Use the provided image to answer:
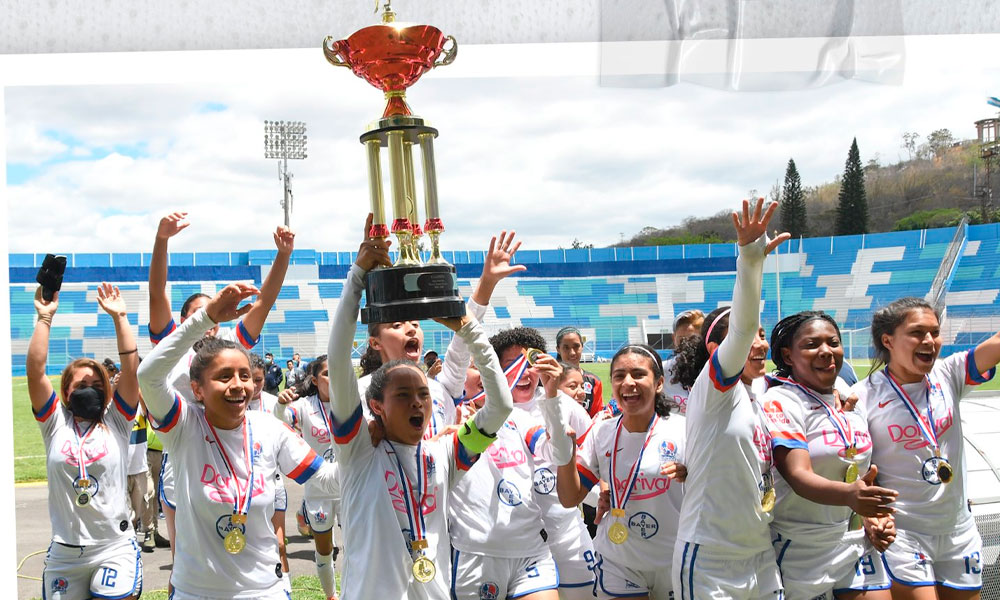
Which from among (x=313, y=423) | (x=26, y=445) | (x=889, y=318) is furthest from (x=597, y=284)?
(x=889, y=318)

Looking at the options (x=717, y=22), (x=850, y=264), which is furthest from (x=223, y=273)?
(x=717, y=22)

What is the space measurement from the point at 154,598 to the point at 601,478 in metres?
3.35

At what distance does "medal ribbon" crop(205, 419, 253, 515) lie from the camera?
327 cm

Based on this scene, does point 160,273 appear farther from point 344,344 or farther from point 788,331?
point 788,331

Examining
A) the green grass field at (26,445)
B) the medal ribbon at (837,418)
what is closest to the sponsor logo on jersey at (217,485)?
the medal ribbon at (837,418)

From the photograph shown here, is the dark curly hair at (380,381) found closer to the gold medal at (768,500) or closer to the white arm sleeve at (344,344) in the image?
the white arm sleeve at (344,344)

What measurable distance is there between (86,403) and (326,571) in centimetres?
176

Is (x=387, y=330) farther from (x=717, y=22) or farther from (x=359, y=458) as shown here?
(x=717, y=22)

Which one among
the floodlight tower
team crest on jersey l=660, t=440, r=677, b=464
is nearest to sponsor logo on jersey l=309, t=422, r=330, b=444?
team crest on jersey l=660, t=440, r=677, b=464

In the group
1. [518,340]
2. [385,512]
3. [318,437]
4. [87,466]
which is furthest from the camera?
[318,437]

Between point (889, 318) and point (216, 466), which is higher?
point (889, 318)

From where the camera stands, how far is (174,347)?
10.0 feet

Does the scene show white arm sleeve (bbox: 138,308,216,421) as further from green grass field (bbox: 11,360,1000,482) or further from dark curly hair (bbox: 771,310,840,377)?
green grass field (bbox: 11,360,1000,482)

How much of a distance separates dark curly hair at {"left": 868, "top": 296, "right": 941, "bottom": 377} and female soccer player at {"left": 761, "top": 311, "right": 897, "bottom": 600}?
0.43 m
